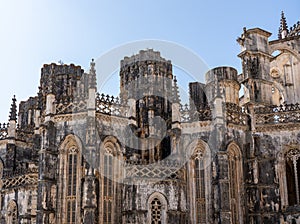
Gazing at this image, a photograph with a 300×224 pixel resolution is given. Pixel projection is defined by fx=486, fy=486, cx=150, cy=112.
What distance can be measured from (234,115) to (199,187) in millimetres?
5678

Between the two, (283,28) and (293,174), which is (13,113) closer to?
(293,174)

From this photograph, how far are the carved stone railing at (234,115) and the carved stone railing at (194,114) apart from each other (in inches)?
52.7

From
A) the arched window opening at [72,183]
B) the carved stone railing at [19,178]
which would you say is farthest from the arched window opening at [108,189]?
the carved stone railing at [19,178]

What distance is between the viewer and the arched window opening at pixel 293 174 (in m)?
32.9

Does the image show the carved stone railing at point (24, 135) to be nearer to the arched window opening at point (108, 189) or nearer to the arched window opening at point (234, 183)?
the arched window opening at point (108, 189)

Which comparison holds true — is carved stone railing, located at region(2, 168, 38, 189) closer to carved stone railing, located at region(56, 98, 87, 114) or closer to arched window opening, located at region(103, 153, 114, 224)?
carved stone railing, located at region(56, 98, 87, 114)

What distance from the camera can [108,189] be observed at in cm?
3127

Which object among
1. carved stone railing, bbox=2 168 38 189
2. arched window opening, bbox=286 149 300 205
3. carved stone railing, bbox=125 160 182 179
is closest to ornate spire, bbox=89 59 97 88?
carved stone railing, bbox=125 160 182 179

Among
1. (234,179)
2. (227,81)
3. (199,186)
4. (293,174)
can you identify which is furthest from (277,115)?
(199,186)

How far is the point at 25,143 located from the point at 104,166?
10501 millimetres

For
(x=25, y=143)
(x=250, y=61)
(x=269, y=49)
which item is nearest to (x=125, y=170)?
(x=25, y=143)

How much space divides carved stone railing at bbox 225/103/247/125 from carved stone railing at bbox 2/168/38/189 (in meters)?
14.0

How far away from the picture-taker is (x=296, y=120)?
33875mm

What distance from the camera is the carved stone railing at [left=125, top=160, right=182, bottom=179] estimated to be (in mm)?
30017
